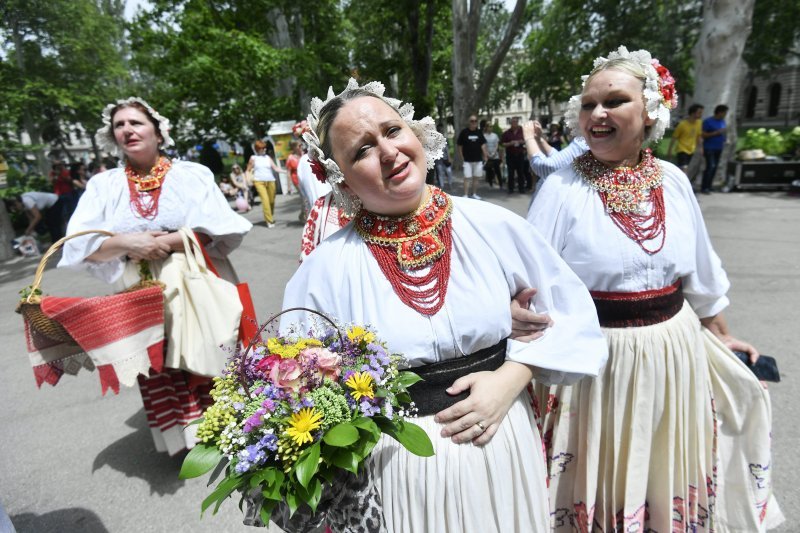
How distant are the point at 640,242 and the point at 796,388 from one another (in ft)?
7.90

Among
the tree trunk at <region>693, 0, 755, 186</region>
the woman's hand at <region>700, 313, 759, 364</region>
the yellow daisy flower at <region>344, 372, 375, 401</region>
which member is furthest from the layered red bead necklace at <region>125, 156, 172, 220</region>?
the tree trunk at <region>693, 0, 755, 186</region>

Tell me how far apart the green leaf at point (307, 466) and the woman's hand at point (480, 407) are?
1.51 feet

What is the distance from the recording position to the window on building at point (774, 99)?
137 ft

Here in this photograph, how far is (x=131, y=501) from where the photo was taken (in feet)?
9.20

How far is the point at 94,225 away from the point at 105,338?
84 cm

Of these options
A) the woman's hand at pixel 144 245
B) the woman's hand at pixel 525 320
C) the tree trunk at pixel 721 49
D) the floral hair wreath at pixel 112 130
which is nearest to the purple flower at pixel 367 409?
the woman's hand at pixel 525 320

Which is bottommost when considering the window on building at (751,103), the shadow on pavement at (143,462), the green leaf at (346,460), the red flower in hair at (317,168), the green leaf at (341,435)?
the shadow on pavement at (143,462)

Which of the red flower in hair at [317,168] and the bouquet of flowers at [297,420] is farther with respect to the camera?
the red flower in hair at [317,168]

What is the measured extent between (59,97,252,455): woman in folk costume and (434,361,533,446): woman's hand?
2104 millimetres

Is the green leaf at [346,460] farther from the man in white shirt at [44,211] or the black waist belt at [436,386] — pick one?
the man in white shirt at [44,211]

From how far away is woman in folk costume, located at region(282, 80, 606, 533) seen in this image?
1328mm

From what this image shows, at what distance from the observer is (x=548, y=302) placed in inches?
58.5

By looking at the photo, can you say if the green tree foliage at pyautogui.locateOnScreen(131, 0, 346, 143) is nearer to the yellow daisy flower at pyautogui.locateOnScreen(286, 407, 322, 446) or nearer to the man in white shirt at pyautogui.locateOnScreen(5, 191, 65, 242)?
the man in white shirt at pyautogui.locateOnScreen(5, 191, 65, 242)

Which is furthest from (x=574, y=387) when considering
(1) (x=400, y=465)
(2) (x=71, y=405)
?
(2) (x=71, y=405)
